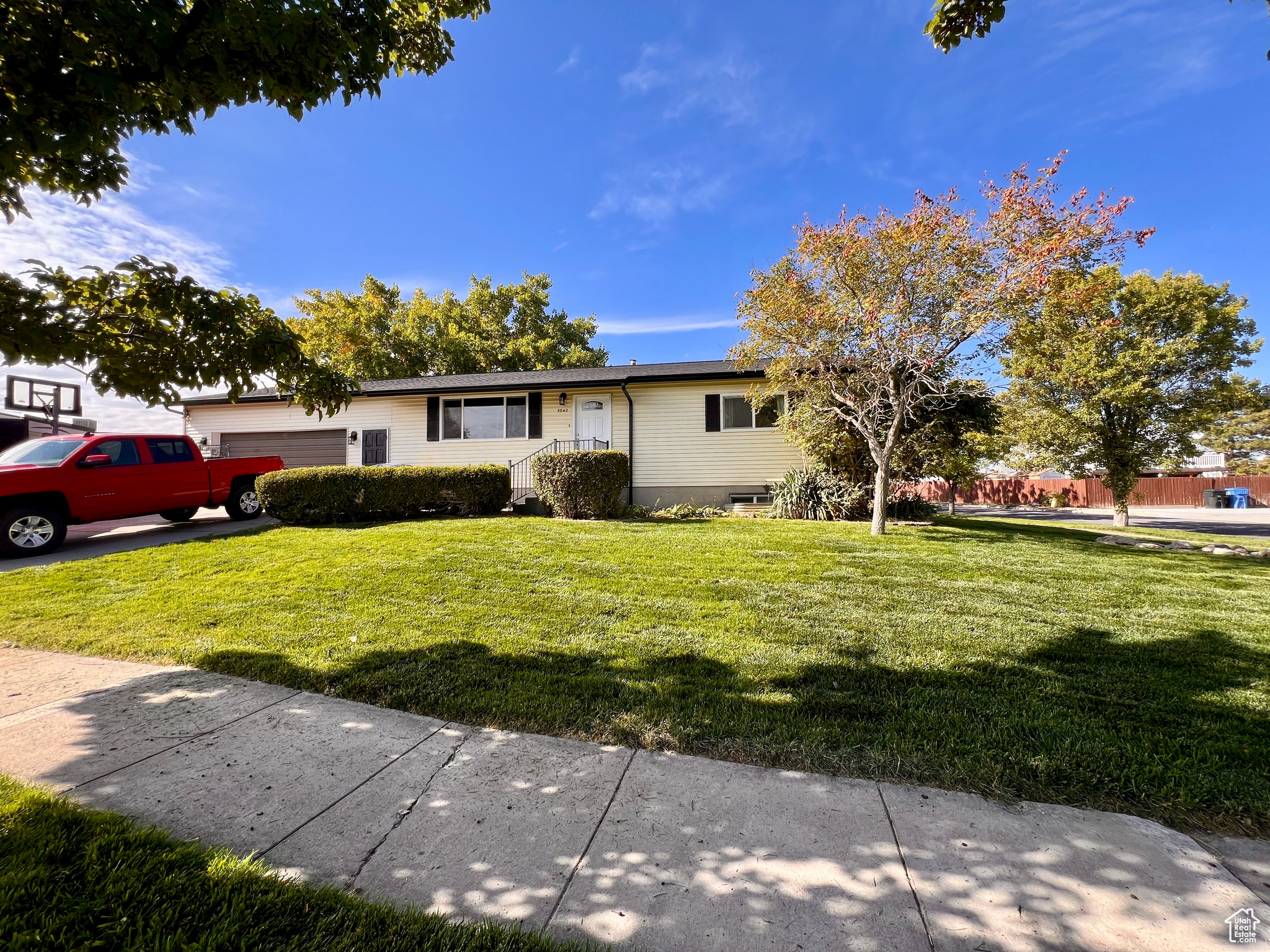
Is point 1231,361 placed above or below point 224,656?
above

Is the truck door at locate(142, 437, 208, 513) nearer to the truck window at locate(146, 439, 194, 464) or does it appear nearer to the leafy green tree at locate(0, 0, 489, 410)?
the truck window at locate(146, 439, 194, 464)

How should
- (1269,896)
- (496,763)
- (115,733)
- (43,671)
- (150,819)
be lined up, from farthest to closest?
(43,671) < (115,733) < (496,763) < (150,819) < (1269,896)

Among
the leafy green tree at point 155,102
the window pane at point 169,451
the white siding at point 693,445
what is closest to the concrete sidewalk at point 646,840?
the leafy green tree at point 155,102

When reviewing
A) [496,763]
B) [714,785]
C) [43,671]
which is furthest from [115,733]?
[714,785]

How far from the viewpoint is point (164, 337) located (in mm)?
3293

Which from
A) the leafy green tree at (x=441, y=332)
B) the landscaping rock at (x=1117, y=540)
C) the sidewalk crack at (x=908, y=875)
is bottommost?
the sidewalk crack at (x=908, y=875)

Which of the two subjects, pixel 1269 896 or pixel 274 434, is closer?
pixel 1269 896

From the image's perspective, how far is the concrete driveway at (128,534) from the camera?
7145 mm

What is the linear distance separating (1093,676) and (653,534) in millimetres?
5543

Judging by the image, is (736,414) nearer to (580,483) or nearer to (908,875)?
(580,483)

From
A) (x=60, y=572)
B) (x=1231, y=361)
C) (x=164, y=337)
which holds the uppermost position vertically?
(x=1231, y=361)

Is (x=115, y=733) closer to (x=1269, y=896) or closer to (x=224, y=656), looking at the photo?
(x=224, y=656)

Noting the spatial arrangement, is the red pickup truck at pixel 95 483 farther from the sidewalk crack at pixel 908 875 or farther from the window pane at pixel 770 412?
the window pane at pixel 770 412

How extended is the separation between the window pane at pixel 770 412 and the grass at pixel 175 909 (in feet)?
40.9
